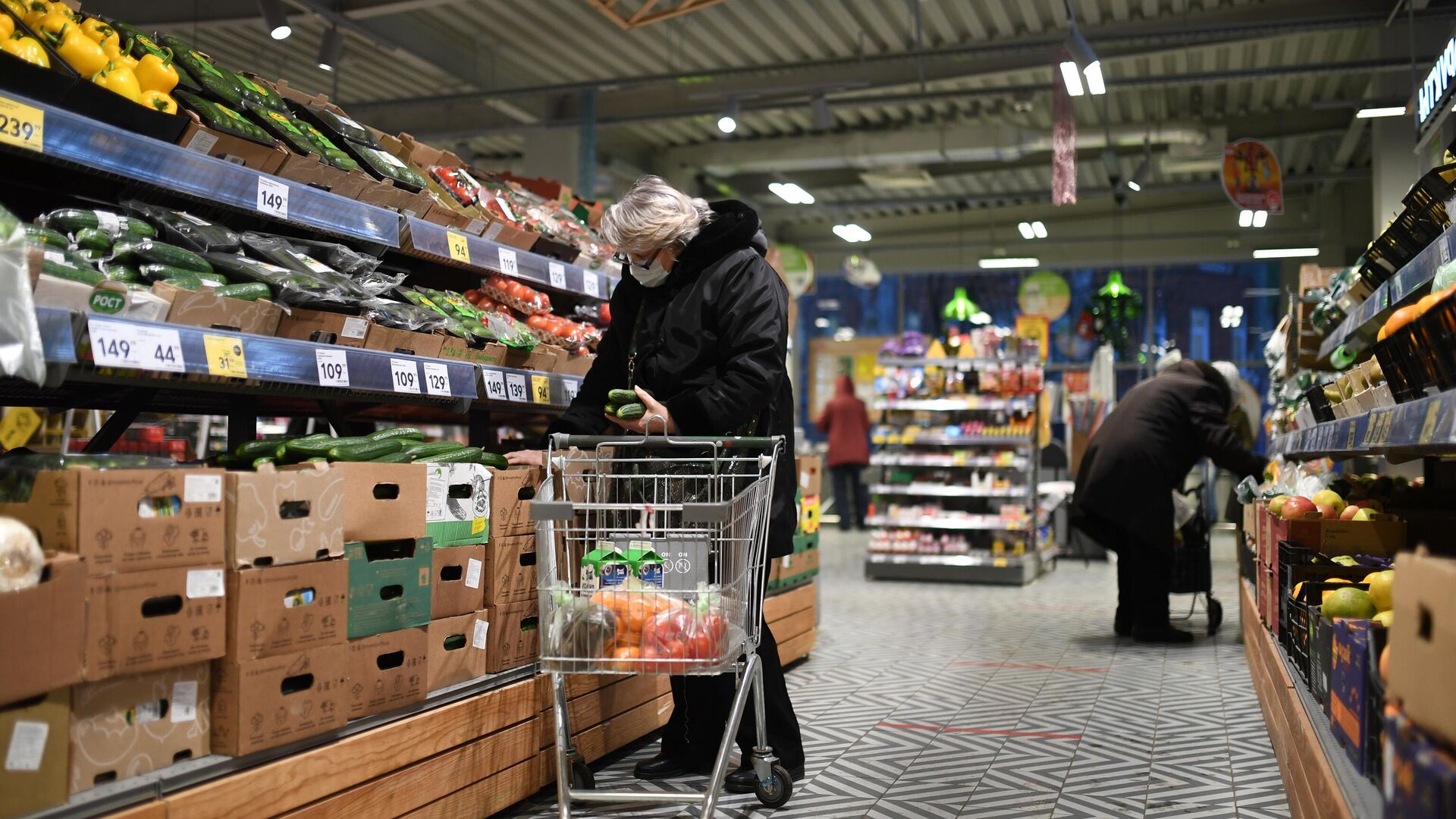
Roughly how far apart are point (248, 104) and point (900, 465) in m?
7.51

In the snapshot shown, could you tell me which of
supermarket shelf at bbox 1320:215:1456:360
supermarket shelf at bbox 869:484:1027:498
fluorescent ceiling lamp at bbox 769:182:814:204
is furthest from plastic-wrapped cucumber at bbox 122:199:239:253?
fluorescent ceiling lamp at bbox 769:182:814:204

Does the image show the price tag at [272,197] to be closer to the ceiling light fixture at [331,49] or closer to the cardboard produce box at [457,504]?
the cardboard produce box at [457,504]

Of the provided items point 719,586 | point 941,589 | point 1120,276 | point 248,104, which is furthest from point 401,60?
point 1120,276

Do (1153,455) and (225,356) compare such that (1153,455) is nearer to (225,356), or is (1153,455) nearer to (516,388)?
(516,388)

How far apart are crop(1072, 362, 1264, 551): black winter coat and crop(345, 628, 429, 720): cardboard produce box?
14.3ft

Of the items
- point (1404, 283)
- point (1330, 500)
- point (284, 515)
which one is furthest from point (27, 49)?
point (1330, 500)

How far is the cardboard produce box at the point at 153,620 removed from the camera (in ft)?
6.55

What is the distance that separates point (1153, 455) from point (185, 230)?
4.89 m

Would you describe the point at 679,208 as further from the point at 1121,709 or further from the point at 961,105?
the point at 961,105

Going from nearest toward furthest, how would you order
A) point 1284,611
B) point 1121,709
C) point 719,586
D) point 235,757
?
point 235,757 → point 719,586 → point 1284,611 → point 1121,709

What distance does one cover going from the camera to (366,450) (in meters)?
2.94

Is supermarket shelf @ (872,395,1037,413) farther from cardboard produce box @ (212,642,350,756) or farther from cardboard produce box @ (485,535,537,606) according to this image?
cardboard produce box @ (212,642,350,756)

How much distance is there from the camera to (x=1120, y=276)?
18047 millimetres

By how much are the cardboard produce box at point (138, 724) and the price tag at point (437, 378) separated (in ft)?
4.06
